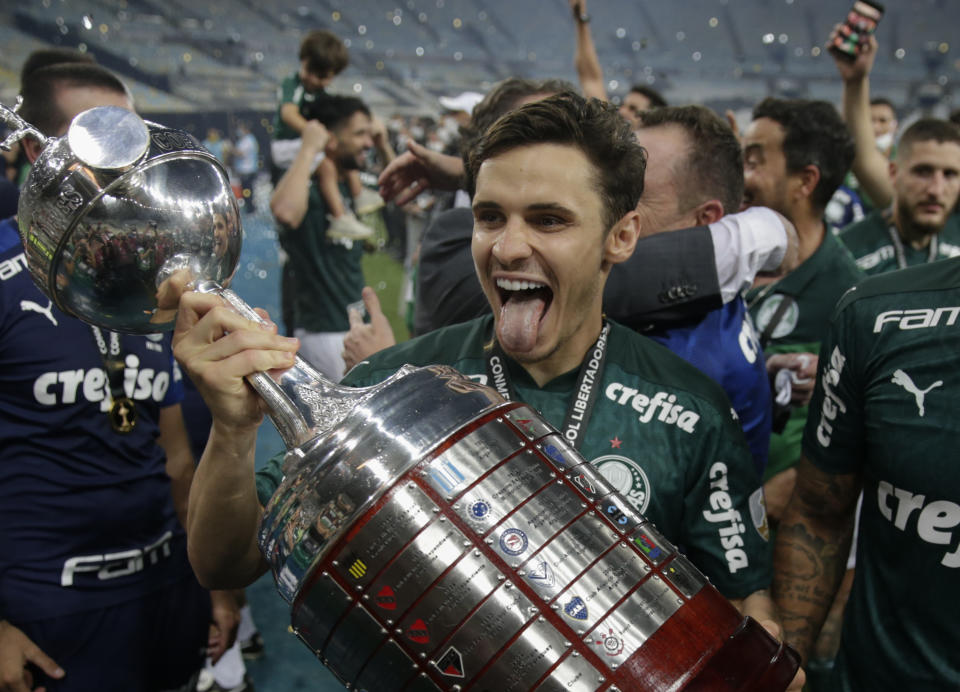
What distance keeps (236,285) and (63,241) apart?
9.12 metres

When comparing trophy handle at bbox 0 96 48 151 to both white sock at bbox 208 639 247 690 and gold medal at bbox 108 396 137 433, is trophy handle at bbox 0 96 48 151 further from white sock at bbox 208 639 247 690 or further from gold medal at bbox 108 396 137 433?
white sock at bbox 208 639 247 690

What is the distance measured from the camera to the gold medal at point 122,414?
1.95m

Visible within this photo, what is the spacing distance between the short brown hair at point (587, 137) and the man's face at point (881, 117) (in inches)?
256

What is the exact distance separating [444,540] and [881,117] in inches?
292

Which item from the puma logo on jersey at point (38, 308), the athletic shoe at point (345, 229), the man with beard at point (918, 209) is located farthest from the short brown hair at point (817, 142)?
the athletic shoe at point (345, 229)

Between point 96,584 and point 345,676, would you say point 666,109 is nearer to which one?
point 345,676

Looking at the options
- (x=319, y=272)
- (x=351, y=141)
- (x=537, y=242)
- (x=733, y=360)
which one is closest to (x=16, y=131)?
(x=537, y=242)

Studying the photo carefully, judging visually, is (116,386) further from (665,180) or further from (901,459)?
(901,459)

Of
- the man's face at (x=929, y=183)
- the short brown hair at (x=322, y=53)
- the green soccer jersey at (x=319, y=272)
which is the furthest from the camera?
the short brown hair at (x=322, y=53)

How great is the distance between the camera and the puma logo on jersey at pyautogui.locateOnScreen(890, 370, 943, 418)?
4.42ft

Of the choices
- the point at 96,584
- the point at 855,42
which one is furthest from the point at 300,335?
the point at 855,42

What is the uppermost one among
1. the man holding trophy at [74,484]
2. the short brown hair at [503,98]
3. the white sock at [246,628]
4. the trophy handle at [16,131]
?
the short brown hair at [503,98]

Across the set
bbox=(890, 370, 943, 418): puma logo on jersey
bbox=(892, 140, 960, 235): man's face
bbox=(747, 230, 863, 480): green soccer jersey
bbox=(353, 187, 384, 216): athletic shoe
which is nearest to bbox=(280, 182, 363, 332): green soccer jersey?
bbox=(353, 187, 384, 216): athletic shoe

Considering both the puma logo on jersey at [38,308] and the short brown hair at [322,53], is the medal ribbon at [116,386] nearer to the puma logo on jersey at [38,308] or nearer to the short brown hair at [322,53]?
the puma logo on jersey at [38,308]
